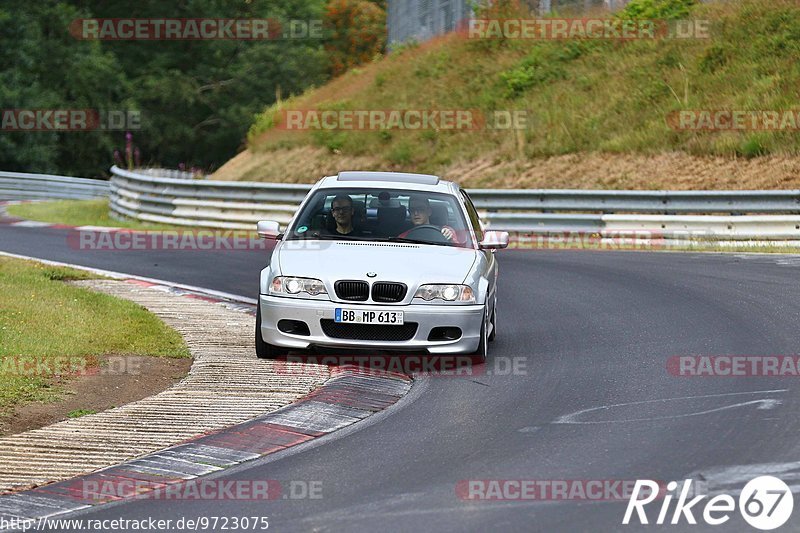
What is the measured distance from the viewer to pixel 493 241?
11750mm

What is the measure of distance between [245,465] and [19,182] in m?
38.1

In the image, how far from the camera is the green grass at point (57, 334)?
32.6 feet

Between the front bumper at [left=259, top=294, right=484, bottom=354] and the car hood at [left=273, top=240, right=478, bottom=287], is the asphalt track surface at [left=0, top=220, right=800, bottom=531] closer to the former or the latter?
the front bumper at [left=259, top=294, right=484, bottom=354]

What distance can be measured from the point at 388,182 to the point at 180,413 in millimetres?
3992

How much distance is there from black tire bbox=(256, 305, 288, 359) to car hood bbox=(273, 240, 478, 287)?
1.59 feet

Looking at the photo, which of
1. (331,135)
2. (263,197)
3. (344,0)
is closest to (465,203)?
(263,197)

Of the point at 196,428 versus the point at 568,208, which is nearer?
the point at 196,428

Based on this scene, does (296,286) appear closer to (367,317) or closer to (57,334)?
(367,317)

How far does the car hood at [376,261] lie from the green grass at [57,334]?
1352mm

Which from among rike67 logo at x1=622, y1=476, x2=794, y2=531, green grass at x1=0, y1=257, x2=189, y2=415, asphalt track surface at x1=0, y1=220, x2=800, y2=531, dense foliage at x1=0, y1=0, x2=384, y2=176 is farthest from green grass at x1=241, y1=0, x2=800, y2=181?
dense foliage at x1=0, y1=0, x2=384, y2=176

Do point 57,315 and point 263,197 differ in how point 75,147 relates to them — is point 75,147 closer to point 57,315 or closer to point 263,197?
point 263,197

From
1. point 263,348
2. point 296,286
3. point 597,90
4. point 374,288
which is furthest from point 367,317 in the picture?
point 597,90

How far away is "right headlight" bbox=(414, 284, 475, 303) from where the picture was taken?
10.7 meters

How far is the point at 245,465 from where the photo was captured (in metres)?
7.57
